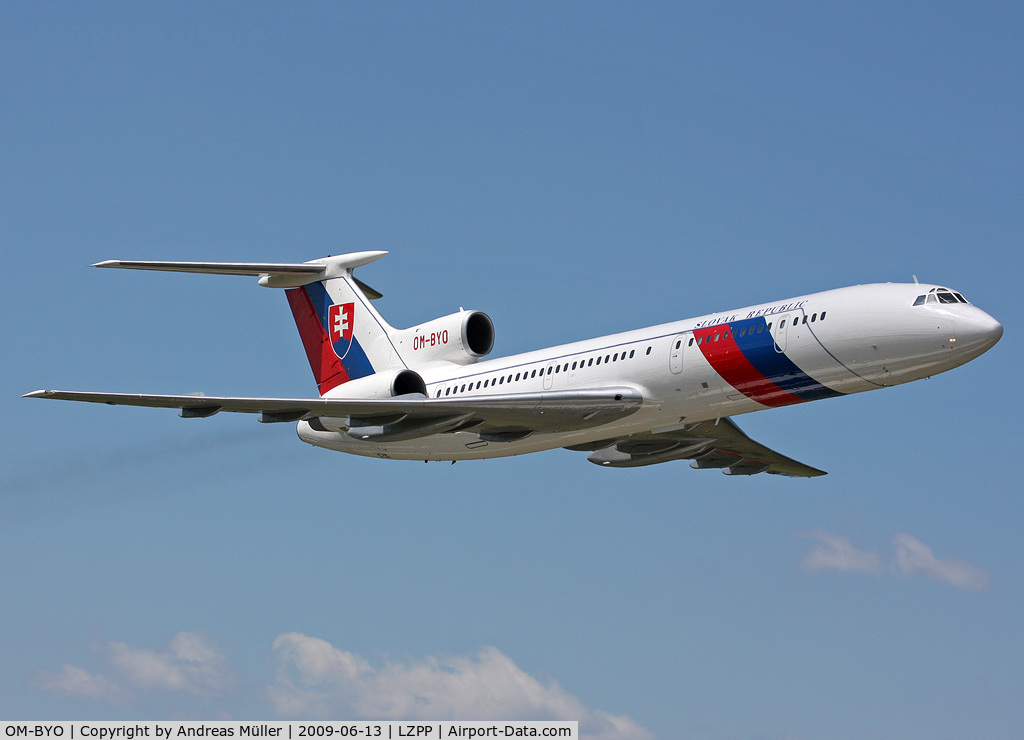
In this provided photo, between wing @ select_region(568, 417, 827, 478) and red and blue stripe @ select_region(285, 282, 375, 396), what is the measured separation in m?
6.60

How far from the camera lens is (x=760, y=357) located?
895 inches

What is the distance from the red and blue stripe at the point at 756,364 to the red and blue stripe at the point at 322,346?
34.1ft

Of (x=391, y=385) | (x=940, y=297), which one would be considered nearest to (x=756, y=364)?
(x=940, y=297)

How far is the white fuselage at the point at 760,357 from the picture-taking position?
2169 centimetres

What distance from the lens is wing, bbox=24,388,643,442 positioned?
949 inches

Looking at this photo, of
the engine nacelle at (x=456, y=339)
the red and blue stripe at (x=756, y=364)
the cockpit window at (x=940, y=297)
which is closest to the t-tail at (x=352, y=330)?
the engine nacelle at (x=456, y=339)

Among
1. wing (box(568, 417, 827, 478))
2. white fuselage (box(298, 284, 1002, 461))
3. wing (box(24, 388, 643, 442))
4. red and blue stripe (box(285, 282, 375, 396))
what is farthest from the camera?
red and blue stripe (box(285, 282, 375, 396))

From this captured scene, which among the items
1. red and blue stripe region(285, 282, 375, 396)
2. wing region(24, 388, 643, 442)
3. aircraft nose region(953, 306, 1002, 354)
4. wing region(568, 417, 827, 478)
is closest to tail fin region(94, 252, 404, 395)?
red and blue stripe region(285, 282, 375, 396)

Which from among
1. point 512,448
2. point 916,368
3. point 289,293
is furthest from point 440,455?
point 916,368

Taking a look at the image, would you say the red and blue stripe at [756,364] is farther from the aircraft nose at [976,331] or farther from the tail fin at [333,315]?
the tail fin at [333,315]

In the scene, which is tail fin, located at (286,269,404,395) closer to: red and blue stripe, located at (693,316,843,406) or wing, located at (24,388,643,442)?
wing, located at (24,388,643,442)

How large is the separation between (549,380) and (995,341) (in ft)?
29.9

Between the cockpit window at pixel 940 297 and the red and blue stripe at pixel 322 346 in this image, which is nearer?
the cockpit window at pixel 940 297

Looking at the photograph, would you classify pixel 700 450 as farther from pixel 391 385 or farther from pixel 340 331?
pixel 340 331
